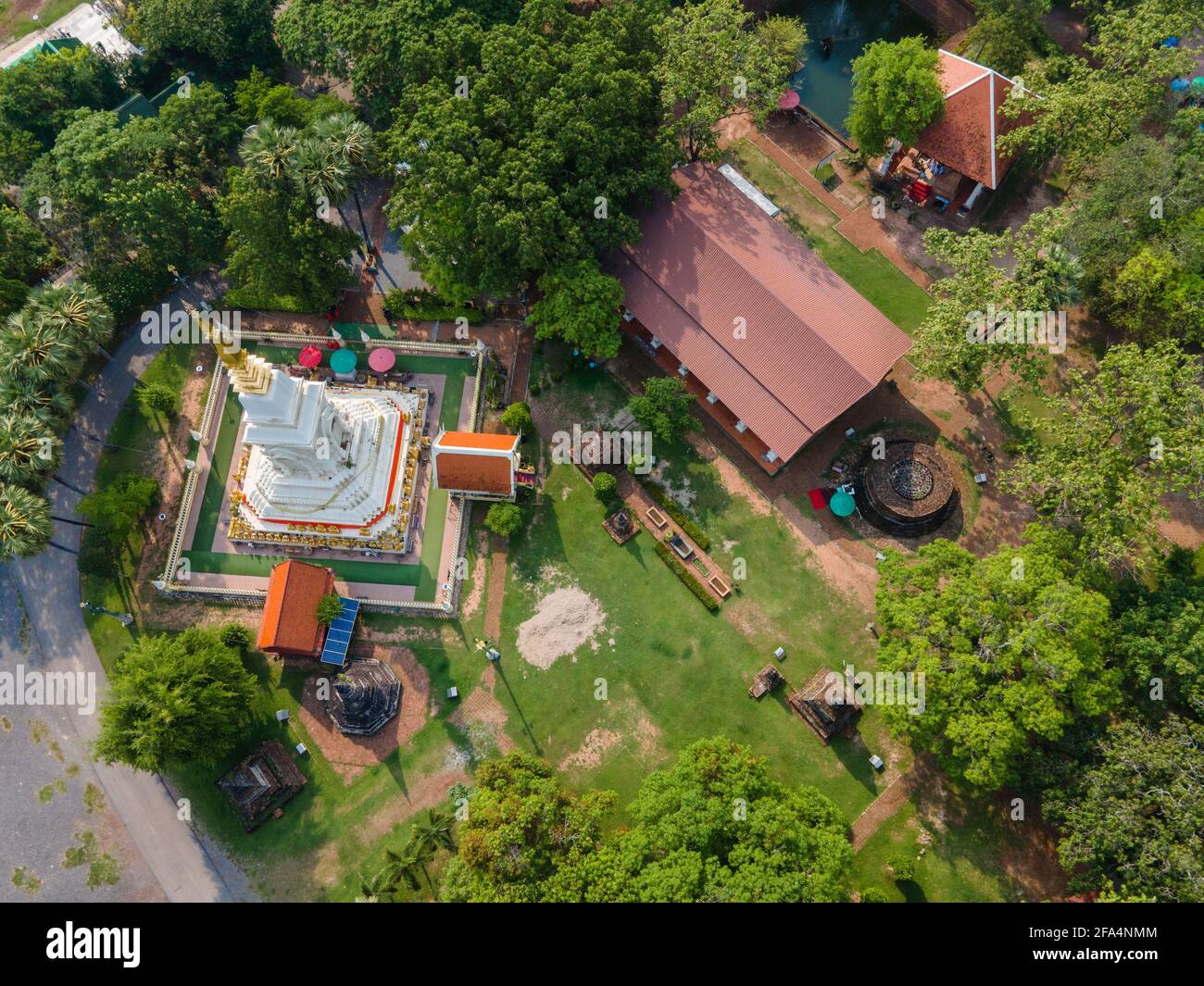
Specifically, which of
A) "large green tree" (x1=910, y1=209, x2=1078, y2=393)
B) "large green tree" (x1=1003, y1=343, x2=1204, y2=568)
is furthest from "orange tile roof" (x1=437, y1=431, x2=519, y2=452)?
"large green tree" (x1=1003, y1=343, x2=1204, y2=568)

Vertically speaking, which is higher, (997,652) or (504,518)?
(504,518)

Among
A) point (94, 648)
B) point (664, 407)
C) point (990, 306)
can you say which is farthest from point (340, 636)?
point (990, 306)

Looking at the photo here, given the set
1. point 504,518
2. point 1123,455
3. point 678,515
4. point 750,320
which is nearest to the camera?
point 1123,455

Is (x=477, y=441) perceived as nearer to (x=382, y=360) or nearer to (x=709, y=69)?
(x=382, y=360)

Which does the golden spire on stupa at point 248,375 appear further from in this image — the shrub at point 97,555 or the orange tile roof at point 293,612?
the shrub at point 97,555

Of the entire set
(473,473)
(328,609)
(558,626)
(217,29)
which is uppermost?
(217,29)
